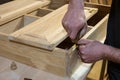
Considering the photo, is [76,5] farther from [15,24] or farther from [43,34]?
[15,24]

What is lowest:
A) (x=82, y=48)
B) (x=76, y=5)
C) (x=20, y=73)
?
(x=20, y=73)

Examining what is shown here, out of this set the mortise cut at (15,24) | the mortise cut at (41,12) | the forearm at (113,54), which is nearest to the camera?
the forearm at (113,54)

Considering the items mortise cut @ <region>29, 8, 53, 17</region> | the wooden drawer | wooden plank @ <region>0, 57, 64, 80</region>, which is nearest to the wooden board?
the wooden drawer

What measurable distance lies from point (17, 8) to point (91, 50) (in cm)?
55

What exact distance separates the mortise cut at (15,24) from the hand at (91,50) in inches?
16.0

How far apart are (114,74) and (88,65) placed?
0.35 ft

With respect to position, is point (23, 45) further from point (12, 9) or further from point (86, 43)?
point (12, 9)

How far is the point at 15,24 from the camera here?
1.08 m

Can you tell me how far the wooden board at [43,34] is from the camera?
761 mm

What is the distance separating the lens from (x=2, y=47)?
33.6 inches

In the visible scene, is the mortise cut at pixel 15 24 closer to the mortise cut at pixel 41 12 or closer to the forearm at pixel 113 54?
the mortise cut at pixel 41 12

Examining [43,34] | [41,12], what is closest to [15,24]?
[41,12]

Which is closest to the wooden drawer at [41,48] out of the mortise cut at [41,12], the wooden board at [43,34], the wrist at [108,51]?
the wooden board at [43,34]

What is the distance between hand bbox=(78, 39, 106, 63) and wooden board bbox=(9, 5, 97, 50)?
0.32ft
